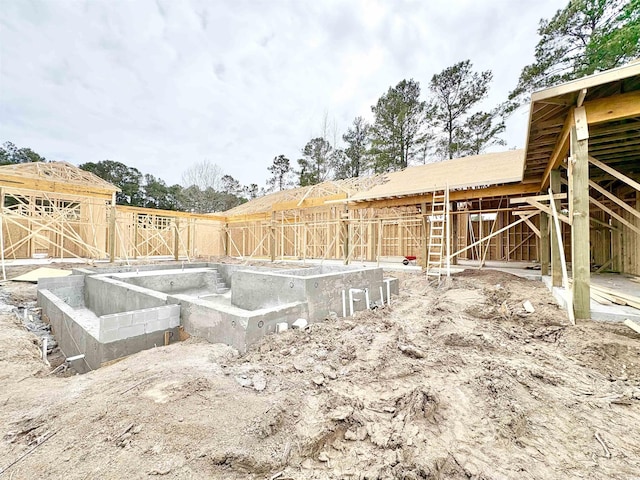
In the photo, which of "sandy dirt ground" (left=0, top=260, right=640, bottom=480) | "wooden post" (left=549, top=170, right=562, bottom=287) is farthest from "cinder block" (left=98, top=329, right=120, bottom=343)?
"wooden post" (left=549, top=170, right=562, bottom=287)

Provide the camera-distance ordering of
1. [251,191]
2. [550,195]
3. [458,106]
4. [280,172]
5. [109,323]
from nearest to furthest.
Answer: [109,323], [550,195], [458,106], [280,172], [251,191]

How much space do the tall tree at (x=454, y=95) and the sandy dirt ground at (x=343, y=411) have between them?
1962 centimetres

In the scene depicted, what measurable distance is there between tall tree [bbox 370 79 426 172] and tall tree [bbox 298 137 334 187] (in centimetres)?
527

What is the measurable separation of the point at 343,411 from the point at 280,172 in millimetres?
33090

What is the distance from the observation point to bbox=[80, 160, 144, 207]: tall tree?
31.9 m

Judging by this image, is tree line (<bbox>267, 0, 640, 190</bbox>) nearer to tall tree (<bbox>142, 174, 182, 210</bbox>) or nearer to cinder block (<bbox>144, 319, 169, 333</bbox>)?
tall tree (<bbox>142, 174, 182, 210</bbox>)

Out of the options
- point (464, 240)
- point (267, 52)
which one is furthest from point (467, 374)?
point (267, 52)

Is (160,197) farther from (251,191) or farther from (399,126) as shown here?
(399,126)

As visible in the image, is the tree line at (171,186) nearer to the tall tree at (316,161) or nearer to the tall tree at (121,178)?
the tall tree at (121,178)

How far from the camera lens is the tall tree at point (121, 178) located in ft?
105

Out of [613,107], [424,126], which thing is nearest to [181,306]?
[613,107]

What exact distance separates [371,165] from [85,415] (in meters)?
23.4

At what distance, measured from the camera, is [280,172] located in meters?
33.5

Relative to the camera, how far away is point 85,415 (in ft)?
6.79
